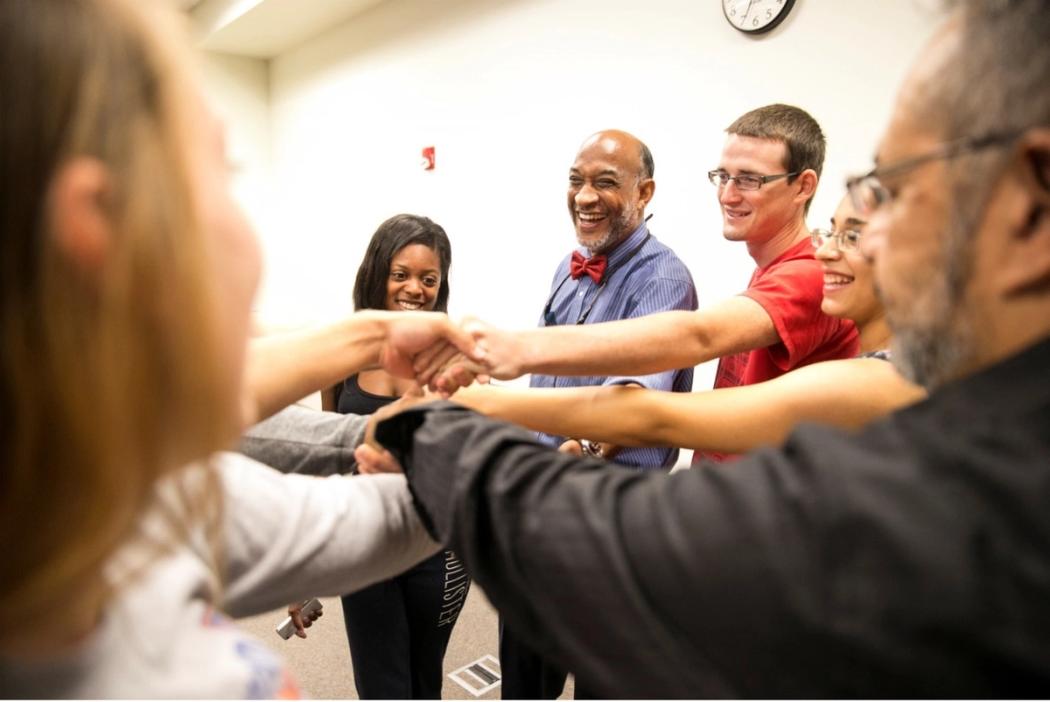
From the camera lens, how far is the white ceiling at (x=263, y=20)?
15.4 ft

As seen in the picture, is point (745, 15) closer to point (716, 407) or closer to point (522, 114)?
point (522, 114)

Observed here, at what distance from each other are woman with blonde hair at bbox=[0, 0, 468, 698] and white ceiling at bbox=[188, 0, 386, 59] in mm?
4900

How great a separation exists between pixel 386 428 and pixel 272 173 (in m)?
6.26

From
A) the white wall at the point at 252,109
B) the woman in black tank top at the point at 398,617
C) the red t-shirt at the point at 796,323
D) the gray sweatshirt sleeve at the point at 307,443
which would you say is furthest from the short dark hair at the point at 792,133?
the white wall at the point at 252,109

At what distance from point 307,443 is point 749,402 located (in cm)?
81

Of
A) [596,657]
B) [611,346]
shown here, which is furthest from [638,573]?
[611,346]

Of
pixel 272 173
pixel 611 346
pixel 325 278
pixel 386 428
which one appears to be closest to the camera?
pixel 386 428

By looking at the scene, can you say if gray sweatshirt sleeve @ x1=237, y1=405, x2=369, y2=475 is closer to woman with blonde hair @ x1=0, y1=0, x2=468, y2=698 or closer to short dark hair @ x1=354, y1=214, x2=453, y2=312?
woman with blonde hair @ x1=0, y1=0, x2=468, y2=698

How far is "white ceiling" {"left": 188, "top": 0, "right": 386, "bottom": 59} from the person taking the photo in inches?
185

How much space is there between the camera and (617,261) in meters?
2.27

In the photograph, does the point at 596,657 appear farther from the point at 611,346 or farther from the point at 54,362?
the point at 611,346

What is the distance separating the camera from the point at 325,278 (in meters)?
5.82

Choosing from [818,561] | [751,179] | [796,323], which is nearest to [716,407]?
[796,323]

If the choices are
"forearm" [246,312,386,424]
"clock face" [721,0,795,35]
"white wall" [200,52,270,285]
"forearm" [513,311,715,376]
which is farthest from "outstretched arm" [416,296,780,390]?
"white wall" [200,52,270,285]
